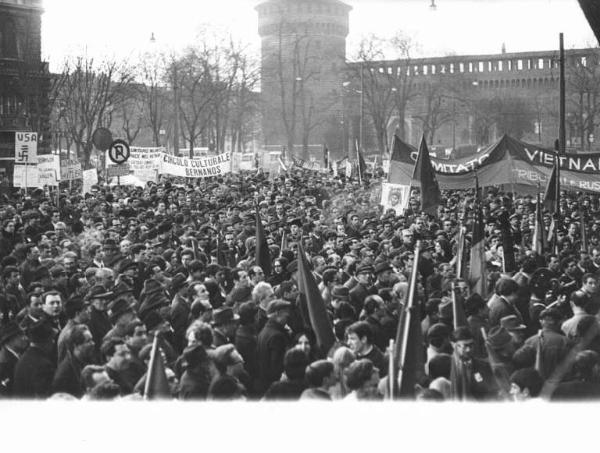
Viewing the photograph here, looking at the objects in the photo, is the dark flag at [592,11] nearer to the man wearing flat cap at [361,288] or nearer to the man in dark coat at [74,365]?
the man wearing flat cap at [361,288]

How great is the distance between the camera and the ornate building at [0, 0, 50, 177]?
153 ft

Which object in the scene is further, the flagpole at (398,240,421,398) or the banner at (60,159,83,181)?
the banner at (60,159,83,181)

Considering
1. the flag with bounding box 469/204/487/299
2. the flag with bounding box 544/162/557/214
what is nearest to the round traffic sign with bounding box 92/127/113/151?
the flag with bounding box 544/162/557/214

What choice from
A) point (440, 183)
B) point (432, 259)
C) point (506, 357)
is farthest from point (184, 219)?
point (506, 357)

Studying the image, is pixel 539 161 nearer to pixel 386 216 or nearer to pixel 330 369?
pixel 386 216

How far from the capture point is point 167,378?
20.2 feet

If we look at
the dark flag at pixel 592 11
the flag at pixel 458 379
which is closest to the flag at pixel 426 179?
the dark flag at pixel 592 11

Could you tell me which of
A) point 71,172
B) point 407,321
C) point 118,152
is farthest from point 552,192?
point 71,172

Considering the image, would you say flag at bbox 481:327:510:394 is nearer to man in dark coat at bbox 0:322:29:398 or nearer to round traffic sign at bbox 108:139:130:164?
man in dark coat at bbox 0:322:29:398

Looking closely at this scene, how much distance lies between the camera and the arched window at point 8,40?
49062 mm

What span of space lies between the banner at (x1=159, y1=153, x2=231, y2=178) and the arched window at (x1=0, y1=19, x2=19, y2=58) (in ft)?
84.9

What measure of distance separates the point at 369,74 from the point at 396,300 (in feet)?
208

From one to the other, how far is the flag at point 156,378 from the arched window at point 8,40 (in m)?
46.2

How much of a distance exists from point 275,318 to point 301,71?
241 ft
